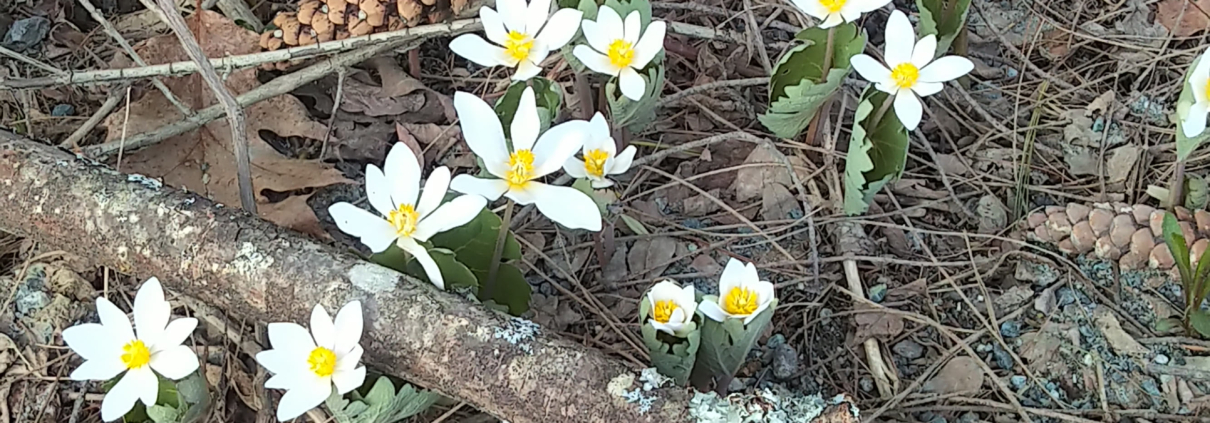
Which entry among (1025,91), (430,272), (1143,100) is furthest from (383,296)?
→ (1143,100)

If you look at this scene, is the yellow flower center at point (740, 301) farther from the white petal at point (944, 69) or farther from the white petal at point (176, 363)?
the white petal at point (176, 363)

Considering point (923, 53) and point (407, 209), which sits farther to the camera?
point (923, 53)

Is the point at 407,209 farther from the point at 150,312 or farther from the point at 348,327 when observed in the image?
the point at 150,312

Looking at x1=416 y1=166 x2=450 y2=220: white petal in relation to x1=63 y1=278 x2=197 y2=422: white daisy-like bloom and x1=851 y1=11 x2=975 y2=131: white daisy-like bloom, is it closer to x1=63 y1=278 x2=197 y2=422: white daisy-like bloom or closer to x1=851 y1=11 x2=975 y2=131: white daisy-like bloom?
x1=63 y1=278 x2=197 y2=422: white daisy-like bloom

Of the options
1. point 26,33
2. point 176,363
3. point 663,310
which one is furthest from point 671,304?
point 26,33

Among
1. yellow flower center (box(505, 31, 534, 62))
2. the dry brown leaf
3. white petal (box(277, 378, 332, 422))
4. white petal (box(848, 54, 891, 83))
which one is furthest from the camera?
the dry brown leaf

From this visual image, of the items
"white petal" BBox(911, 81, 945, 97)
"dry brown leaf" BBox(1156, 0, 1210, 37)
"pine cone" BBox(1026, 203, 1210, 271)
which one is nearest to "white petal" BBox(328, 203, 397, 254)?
"white petal" BBox(911, 81, 945, 97)
